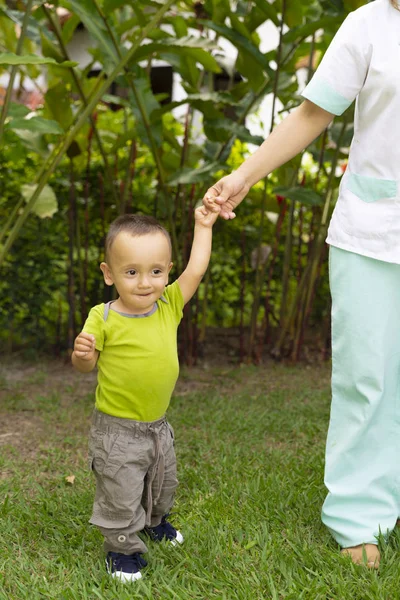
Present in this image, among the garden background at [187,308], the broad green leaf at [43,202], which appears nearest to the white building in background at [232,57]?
the garden background at [187,308]

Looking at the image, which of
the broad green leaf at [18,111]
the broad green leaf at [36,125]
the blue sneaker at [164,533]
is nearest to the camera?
the blue sneaker at [164,533]

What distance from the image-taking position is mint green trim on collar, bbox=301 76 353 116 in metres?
1.97

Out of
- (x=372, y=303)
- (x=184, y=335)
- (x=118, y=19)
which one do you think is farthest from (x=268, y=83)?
(x=372, y=303)

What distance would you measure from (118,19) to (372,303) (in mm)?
3167

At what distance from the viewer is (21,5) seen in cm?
440

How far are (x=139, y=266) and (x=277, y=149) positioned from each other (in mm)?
A: 516

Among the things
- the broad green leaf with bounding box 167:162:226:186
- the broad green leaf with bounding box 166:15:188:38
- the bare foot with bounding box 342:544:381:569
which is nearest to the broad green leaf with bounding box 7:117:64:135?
the broad green leaf with bounding box 167:162:226:186

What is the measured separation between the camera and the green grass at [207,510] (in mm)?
1927

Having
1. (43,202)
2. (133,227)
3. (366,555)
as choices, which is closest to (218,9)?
(43,202)

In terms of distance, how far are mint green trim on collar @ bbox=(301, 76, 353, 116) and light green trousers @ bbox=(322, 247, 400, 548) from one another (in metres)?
0.38

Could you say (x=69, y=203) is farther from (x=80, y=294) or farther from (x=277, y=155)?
(x=277, y=155)

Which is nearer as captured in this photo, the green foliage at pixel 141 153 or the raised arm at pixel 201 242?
the raised arm at pixel 201 242

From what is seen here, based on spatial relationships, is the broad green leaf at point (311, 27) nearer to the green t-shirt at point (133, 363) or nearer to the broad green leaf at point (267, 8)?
the broad green leaf at point (267, 8)

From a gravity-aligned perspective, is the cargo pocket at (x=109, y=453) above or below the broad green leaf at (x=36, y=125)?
below
